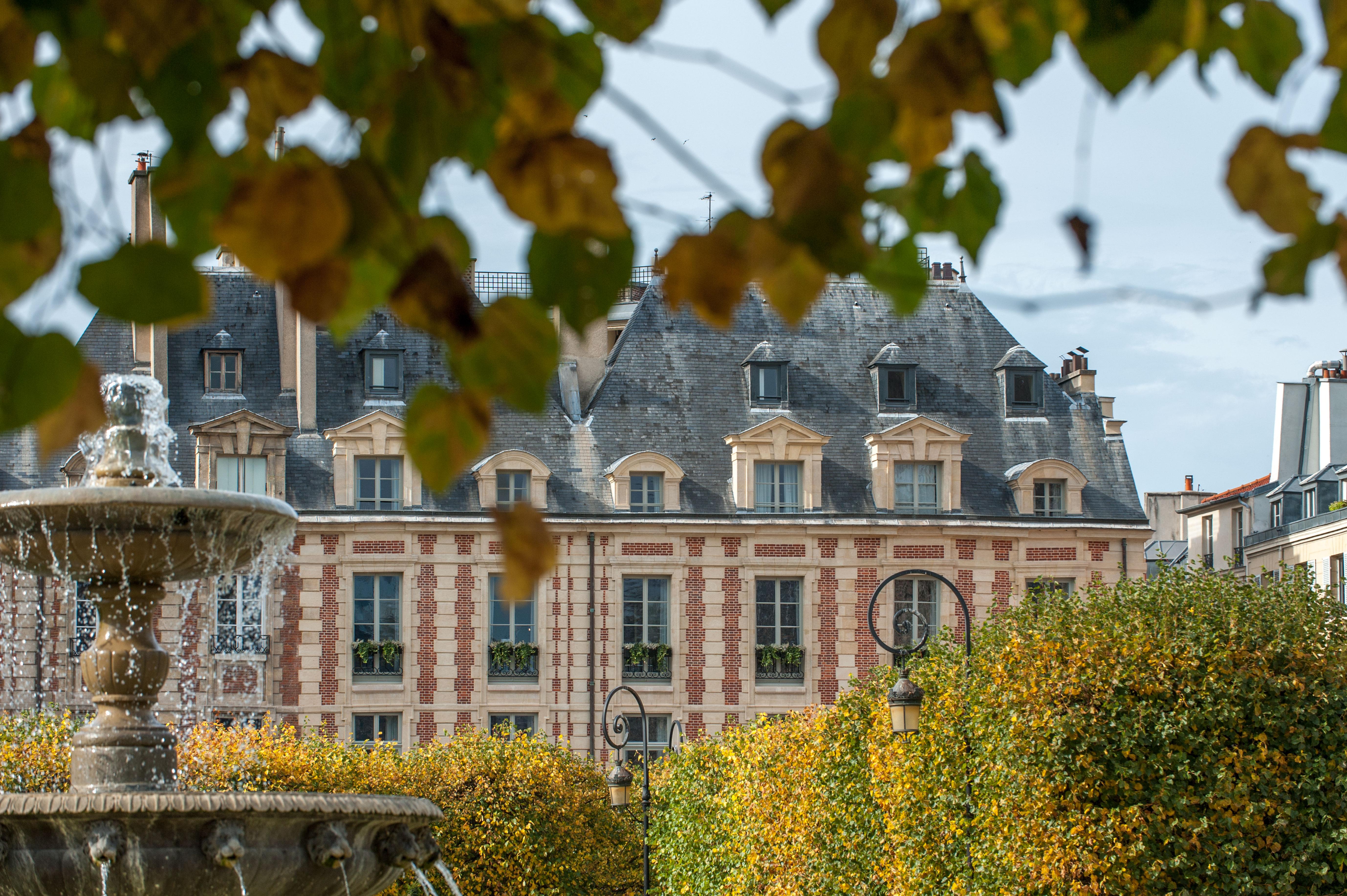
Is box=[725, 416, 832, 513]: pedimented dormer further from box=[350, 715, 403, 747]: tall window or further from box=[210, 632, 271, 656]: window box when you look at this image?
box=[210, 632, 271, 656]: window box

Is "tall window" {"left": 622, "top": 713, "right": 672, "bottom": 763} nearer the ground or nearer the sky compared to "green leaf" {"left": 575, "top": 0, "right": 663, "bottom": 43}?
nearer the ground

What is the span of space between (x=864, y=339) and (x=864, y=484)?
4007 mm

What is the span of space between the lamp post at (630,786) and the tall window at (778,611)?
4.73 meters

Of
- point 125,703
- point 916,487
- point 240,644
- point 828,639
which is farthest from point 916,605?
point 125,703

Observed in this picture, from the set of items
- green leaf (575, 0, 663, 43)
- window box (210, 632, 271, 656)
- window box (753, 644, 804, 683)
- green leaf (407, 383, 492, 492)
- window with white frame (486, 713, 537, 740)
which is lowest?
window with white frame (486, 713, 537, 740)

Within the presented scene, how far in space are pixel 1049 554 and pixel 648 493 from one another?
28.9 feet

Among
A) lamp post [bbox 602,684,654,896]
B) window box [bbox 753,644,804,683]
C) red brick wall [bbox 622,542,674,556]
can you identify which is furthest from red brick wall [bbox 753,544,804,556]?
lamp post [bbox 602,684,654,896]

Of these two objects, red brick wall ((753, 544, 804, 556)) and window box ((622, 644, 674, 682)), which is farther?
red brick wall ((753, 544, 804, 556))

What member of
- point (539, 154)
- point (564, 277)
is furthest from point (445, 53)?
point (564, 277)

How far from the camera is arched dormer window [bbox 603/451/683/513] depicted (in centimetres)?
3553

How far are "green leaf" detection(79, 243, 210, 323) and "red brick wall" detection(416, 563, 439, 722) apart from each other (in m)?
32.6

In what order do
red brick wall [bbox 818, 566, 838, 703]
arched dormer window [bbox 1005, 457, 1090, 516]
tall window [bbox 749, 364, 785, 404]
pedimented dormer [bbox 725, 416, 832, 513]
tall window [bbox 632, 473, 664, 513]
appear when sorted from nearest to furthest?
red brick wall [bbox 818, 566, 838, 703] → tall window [bbox 632, 473, 664, 513] → pedimented dormer [bbox 725, 416, 832, 513] → arched dormer window [bbox 1005, 457, 1090, 516] → tall window [bbox 749, 364, 785, 404]

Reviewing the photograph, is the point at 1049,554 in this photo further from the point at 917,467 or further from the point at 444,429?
the point at 444,429

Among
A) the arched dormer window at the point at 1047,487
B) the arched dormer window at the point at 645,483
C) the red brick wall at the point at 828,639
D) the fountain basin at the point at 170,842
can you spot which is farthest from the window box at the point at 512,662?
the fountain basin at the point at 170,842
